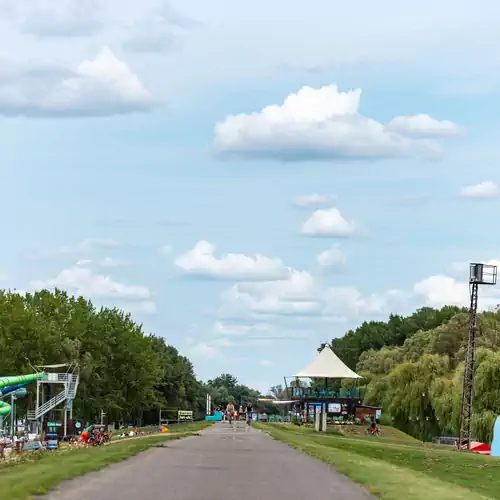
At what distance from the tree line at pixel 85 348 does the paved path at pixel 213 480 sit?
5898 cm

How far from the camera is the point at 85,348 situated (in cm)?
11744

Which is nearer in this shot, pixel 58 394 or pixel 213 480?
pixel 213 480

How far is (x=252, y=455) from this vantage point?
1563 inches

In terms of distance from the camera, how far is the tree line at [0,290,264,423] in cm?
9669

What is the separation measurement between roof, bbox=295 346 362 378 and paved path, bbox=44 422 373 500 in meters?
65.4

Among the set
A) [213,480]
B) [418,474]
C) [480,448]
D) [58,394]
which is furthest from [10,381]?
[213,480]

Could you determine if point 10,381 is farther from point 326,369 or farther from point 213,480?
point 213,480

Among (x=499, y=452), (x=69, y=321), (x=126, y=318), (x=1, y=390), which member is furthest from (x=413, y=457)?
(x=126, y=318)

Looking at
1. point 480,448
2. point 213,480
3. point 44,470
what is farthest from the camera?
point 480,448

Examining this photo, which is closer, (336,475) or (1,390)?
(336,475)

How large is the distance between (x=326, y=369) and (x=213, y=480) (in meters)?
80.0

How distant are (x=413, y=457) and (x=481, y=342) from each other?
3059 inches

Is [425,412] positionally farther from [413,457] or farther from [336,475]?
[336,475]

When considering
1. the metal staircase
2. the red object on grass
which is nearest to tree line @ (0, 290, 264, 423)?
the metal staircase
